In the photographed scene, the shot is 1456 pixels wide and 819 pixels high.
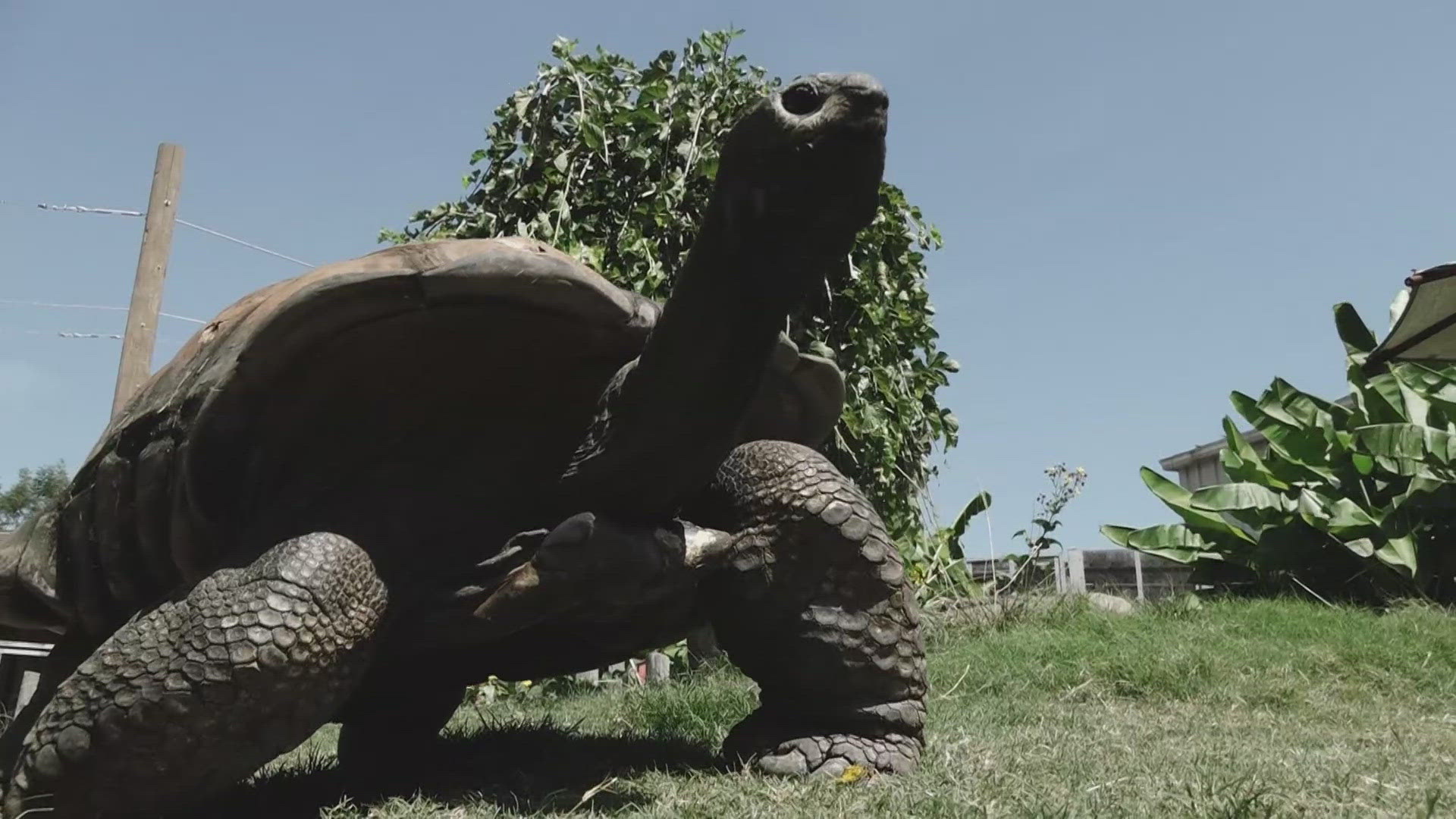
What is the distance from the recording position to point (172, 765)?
7.37 feet

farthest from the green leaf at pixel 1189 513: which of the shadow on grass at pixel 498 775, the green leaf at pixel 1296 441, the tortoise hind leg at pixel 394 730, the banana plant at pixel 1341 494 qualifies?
the tortoise hind leg at pixel 394 730

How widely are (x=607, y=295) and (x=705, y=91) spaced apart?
400 centimetres

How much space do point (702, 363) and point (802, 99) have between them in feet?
1.78

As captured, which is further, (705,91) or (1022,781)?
(705,91)

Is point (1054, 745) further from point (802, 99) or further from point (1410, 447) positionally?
point (1410, 447)

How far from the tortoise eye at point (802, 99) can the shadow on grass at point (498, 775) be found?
4.57ft

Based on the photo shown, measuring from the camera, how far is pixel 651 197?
19.8 ft

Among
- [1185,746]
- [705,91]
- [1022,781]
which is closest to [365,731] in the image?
[1022,781]

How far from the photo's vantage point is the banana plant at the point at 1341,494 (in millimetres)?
7836

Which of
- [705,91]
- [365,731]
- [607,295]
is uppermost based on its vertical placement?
[705,91]

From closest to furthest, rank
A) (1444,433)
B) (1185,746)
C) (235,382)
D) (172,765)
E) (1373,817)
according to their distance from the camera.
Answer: (1373,817) → (172,765) → (235,382) → (1185,746) → (1444,433)

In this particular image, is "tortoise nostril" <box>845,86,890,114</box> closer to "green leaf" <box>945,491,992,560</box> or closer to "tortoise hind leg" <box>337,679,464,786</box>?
"tortoise hind leg" <box>337,679,464,786</box>

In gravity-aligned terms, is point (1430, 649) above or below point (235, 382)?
below

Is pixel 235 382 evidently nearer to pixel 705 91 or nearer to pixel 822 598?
pixel 822 598
